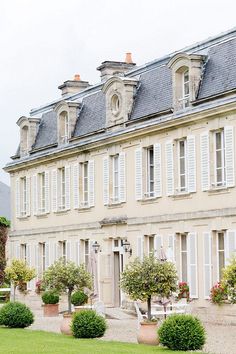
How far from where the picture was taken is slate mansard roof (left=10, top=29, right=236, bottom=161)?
1171 inches

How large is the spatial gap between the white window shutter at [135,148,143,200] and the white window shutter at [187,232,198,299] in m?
3.79

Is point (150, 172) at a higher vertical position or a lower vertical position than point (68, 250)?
higher

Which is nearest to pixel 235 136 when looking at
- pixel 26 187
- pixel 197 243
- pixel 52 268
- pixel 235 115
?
pixel 235 115

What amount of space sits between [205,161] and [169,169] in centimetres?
230

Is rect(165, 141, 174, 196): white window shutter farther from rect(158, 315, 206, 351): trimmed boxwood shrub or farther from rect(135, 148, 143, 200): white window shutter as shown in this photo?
rect(158, 315, 206, 351): trimmed boxwood shrub

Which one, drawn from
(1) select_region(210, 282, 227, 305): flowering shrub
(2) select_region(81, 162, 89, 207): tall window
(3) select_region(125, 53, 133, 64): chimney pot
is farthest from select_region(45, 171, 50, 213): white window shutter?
(1) select_region(210, 282, 227, 305): flowering shrub

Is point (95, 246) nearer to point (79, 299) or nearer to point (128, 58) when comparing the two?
point (79, 299)

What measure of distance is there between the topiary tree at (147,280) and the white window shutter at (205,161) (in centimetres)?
571

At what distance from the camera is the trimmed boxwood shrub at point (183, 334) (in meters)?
20.4

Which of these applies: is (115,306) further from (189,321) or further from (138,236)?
(189,321)

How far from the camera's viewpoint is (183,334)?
66.7 ft

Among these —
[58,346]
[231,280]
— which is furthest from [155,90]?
[58,346]

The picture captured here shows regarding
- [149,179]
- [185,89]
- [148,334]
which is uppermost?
[185,89]

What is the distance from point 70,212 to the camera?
1551 inches
